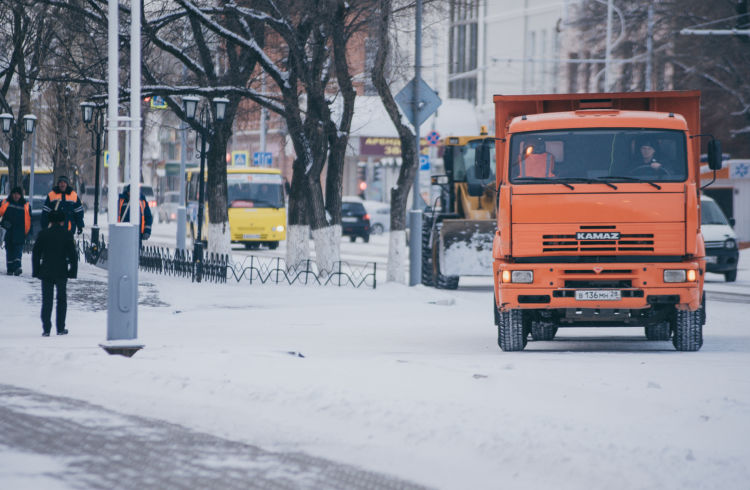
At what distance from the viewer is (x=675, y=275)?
42.1 feet

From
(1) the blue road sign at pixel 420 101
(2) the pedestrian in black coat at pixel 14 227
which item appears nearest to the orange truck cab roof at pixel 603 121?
(1) the blue road sign at pixel 420 101

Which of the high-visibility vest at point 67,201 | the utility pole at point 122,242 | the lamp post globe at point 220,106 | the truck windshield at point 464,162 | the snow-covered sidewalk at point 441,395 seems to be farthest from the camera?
the lamp post globe at point 220,106

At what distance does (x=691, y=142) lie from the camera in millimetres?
13516

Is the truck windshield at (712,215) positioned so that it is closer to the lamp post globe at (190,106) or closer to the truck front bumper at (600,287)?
the lamp post globe at (190,106)

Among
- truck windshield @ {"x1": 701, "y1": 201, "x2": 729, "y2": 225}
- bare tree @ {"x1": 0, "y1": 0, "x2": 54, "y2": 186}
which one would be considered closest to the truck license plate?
truck windshield @ {"x1": 701, "y1": 201, "x2": 729, "y2": 225}

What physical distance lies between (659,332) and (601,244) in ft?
11.2

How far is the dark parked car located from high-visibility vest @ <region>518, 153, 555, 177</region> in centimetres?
3864

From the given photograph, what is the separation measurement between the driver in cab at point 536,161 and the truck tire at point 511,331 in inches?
59.1

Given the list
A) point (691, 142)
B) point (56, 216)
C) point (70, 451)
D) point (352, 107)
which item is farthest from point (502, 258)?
point (352, 107)

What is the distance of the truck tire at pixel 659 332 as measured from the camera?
15820mm

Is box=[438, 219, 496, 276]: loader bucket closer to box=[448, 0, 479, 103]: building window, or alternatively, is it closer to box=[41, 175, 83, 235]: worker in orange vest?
box=[41, 175, 83, 235]: worker in orange vest

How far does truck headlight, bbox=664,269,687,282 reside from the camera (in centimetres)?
1282

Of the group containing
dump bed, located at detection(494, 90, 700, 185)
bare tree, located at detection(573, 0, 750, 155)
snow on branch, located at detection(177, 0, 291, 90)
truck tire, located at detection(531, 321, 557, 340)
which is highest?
bare tree, located at detection(573, 0, 750, 155)

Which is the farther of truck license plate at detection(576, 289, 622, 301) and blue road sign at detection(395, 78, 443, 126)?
blue road sign at detection(395, 78, 443, 126)
